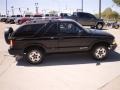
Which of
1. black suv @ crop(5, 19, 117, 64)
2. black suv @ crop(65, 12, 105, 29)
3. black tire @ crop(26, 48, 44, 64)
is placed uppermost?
black suv @ crop(65, 12, 105, 29)

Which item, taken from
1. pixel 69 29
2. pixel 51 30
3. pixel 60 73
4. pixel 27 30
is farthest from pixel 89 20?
pixel 60 73

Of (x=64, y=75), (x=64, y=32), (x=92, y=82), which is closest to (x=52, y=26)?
(x=64, y=32)

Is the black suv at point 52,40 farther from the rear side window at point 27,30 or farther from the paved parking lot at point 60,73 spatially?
the paved parking lot at point 60,73

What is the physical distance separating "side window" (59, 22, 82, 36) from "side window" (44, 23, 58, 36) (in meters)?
0.23

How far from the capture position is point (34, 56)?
34.4ft

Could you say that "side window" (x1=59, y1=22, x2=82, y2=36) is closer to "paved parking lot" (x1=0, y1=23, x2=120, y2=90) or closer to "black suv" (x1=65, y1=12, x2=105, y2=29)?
"paved parking lot" (x1=0, y1=23, x2=120, y2=90)

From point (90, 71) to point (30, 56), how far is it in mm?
2607

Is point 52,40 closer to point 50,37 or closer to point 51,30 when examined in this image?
point 50,37

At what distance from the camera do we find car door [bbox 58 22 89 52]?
1064 centimetres

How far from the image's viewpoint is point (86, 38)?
10844mm

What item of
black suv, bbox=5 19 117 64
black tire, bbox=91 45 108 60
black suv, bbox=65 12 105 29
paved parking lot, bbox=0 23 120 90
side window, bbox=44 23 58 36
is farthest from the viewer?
black suv, bbox=65 12 105 29

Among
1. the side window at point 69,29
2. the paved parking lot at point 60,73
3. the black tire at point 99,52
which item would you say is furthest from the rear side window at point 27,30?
the black tire at point 99,52

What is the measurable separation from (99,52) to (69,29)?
162 centimetres

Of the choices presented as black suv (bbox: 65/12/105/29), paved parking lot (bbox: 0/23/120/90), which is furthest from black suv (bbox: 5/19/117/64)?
black suv (bbox: 65/12/105/29)
